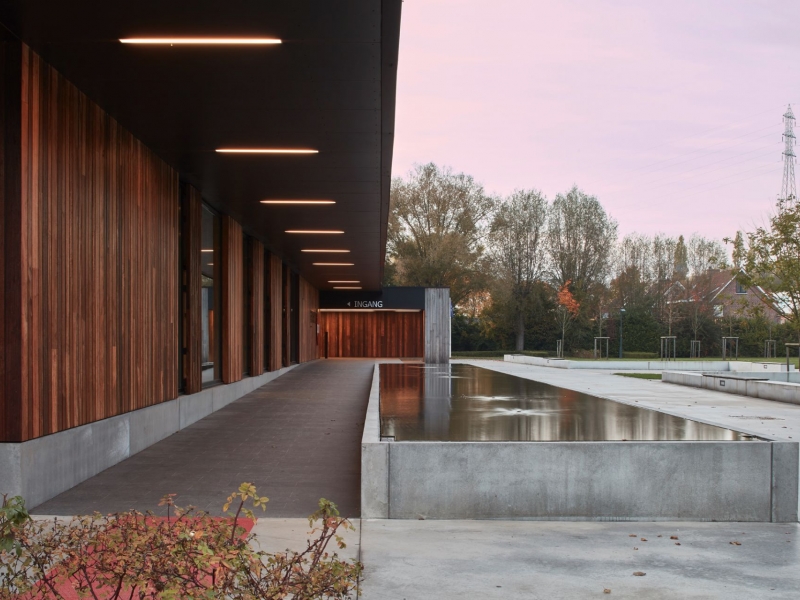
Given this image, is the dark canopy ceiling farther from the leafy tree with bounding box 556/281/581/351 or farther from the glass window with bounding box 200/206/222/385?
the leafy tree with bounding box 556/281/581/351

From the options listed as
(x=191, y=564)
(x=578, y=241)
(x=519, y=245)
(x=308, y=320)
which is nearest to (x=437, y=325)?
(x=308, y=320)

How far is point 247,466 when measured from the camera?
7531 mm

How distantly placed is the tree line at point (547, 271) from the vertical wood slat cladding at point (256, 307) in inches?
1025

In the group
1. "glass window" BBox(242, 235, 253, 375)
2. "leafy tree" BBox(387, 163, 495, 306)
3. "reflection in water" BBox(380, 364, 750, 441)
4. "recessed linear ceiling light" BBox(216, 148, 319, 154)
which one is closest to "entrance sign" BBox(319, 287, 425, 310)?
"leafy tree" BBox(387, 163, 495, 306)

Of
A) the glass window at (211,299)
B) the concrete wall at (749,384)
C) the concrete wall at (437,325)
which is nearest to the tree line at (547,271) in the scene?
the concrete wall at (437,325)

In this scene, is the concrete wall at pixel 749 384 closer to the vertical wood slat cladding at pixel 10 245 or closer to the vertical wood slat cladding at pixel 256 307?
the vertical wood slat cladding at pixel 256 307

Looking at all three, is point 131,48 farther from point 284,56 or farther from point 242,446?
point 242,446

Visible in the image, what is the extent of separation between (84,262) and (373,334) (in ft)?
86.1

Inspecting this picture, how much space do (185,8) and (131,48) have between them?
89cm

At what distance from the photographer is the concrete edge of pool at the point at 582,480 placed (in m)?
5.56

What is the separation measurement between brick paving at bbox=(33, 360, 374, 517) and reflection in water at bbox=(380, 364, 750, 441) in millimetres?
643

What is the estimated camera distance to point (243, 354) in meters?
15.5

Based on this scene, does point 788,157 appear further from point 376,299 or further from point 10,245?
point 10,245

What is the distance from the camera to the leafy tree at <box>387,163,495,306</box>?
43.8 metres
